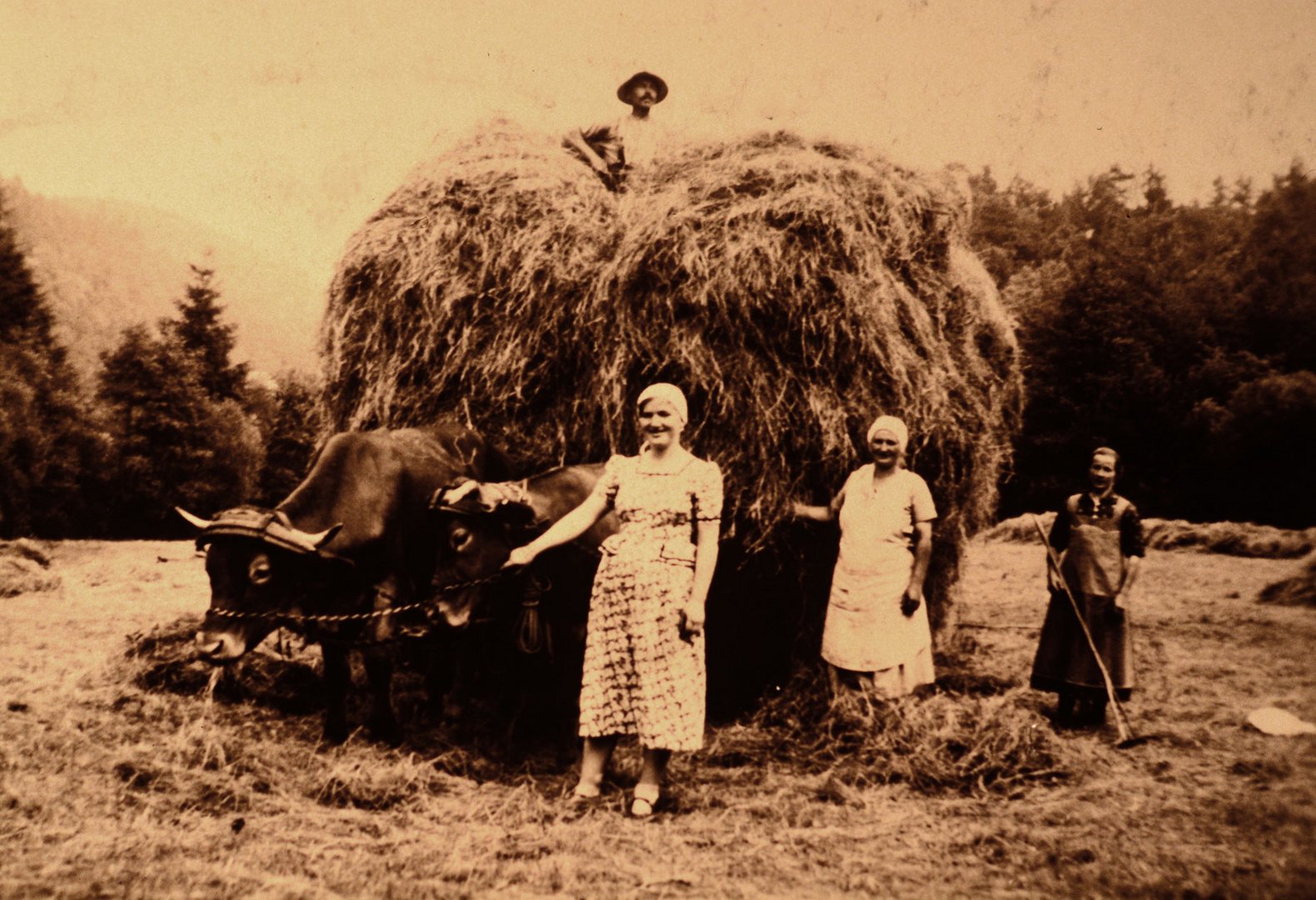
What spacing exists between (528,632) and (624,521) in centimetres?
76

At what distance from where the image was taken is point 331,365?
18.0 feet

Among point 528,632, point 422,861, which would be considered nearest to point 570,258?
point 528,632

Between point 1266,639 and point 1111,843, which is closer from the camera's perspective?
point 1111,843

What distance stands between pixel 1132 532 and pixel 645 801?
2961 millimetres

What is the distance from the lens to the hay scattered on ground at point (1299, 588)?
3.51 m

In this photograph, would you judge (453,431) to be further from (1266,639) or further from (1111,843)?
(1266,639)

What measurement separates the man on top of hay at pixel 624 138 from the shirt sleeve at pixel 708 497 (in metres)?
2.81

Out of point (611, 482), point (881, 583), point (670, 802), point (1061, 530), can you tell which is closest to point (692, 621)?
point (611, 482)

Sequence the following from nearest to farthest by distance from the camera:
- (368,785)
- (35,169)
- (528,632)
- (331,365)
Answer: (368,785) → (528,632) → (35,169) → (331,365)

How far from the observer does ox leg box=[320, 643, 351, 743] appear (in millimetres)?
4391

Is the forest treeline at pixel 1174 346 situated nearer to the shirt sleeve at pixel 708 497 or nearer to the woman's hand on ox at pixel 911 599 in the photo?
the woman's hand on ox at pixel 911 599

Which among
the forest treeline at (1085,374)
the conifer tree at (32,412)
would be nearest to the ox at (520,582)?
the forest treeline at (1085,374)

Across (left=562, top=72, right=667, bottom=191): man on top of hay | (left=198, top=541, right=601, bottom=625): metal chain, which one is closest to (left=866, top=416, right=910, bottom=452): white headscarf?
(left=198, top=541, right=601, bottom=625): metal chain

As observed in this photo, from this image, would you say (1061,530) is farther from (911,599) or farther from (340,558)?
(340,558)
